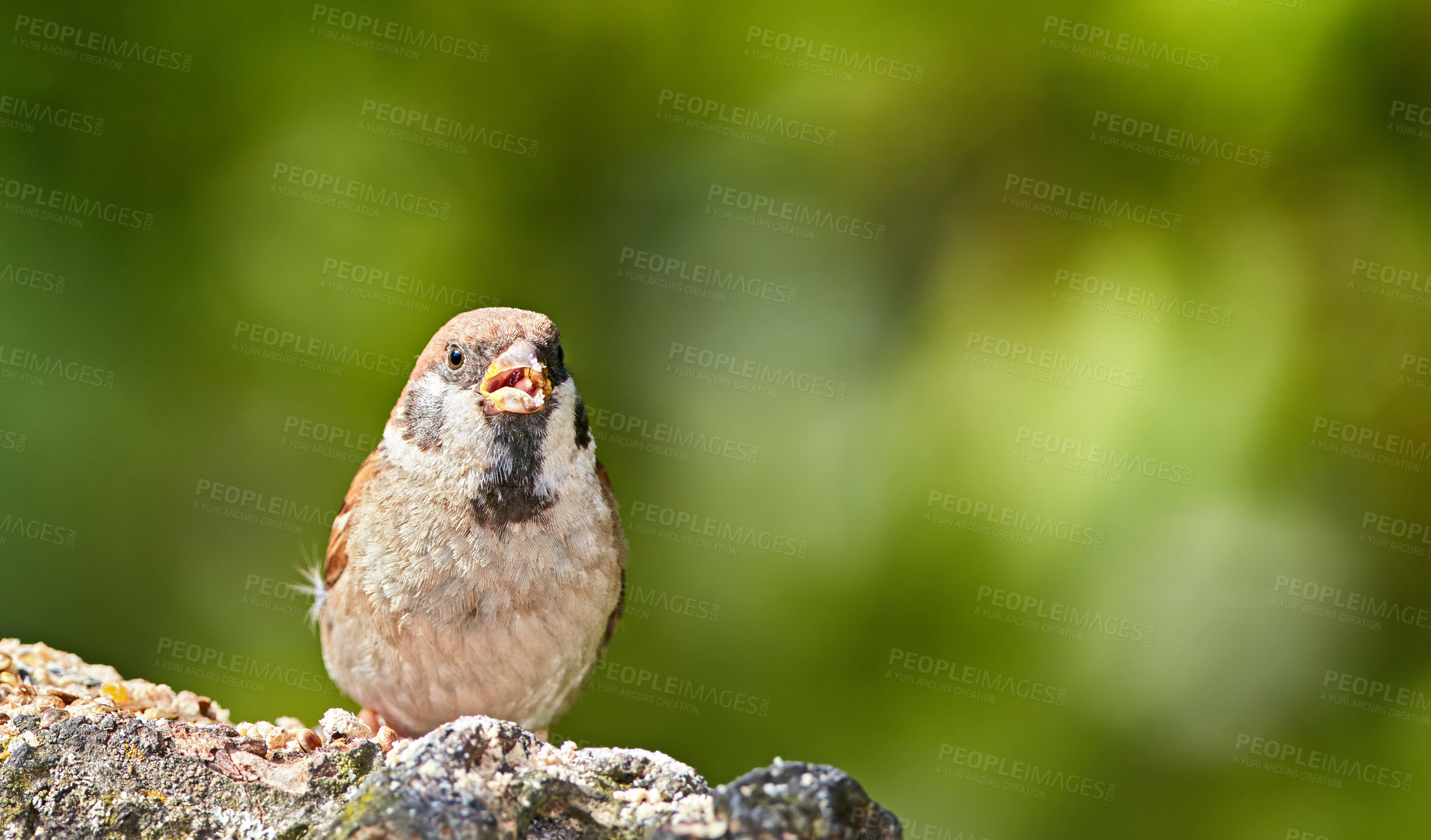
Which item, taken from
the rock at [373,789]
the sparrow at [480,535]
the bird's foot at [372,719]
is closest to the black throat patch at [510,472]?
the sparrow at [480,535]

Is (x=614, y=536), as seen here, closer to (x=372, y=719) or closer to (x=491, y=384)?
(x=491, y=384)

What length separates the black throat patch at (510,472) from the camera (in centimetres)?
292

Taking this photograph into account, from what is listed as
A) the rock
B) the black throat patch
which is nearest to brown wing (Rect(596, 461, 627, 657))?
the black throat patch

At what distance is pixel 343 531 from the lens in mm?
3354

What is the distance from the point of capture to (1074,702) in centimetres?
411

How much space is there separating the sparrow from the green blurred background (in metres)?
1.19

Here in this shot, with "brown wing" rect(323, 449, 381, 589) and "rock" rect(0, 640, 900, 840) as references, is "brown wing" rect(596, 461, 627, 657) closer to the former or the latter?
"brown wing" rect(323, 449, 381, 589)

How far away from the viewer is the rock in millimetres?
1880

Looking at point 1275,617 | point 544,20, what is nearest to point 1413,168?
point 1275,617

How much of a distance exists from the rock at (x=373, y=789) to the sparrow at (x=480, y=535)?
525mm

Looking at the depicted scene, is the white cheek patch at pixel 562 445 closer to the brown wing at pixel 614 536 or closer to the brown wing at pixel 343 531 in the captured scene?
the brown wing at pixel 614 536

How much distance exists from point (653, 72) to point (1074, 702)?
9.07ft

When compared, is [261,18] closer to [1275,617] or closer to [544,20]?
[544,20]

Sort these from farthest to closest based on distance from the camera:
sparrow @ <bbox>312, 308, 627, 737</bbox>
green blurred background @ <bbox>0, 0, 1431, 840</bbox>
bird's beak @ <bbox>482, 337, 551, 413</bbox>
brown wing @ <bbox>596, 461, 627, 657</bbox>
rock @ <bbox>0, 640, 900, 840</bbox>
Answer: green blurred background @ <bbox>0, 0, 1431, 840</bbox>, brown wing @ <bbox>596, 461, 627, 657</bbox>, sparrow @ <bbox>312, 308, 627, 737</bbox>, bird's beak @ <bbox>482, 337, 551, 413</bbox>, rock @ <bbox>0, 640, 900, 840</bbox>
